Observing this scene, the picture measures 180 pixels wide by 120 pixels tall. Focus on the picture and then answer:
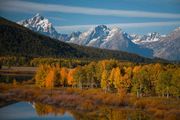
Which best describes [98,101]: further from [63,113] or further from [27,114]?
[27,114]

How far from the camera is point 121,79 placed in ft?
458

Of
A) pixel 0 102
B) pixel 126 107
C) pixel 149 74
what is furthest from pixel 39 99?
pixel 149 74

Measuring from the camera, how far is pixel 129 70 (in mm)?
148375

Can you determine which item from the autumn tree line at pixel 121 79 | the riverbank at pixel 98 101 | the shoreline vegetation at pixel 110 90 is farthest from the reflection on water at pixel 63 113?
the autumn tree line at pixel 121 79

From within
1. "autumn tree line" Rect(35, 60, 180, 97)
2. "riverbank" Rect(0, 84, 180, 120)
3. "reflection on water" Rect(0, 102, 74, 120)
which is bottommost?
"reflection on water" Rect(0, 102, 74, 120)

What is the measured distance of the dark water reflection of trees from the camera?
3708 inches

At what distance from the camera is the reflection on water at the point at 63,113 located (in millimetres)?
95000

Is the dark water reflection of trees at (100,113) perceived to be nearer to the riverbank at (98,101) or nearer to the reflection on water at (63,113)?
the reflection on water at (63,113)

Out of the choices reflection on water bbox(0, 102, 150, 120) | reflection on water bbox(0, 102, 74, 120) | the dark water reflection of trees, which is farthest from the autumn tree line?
reflection on water bbox(0, 102, 74, 120)

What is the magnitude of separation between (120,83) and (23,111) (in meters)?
48.1

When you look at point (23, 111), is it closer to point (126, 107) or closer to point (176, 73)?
point (126, 107)

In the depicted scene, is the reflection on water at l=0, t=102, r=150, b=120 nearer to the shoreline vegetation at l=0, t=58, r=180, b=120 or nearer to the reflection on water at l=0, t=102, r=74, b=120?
the reflection on water at l=0, t=102, r=74, b=120

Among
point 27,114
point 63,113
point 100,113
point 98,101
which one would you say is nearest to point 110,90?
point 98,101

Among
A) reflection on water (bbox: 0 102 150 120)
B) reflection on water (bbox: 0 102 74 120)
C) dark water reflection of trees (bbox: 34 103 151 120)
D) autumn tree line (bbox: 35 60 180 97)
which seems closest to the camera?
dark water reflection of trees (bbox: 34 103 151 120)
